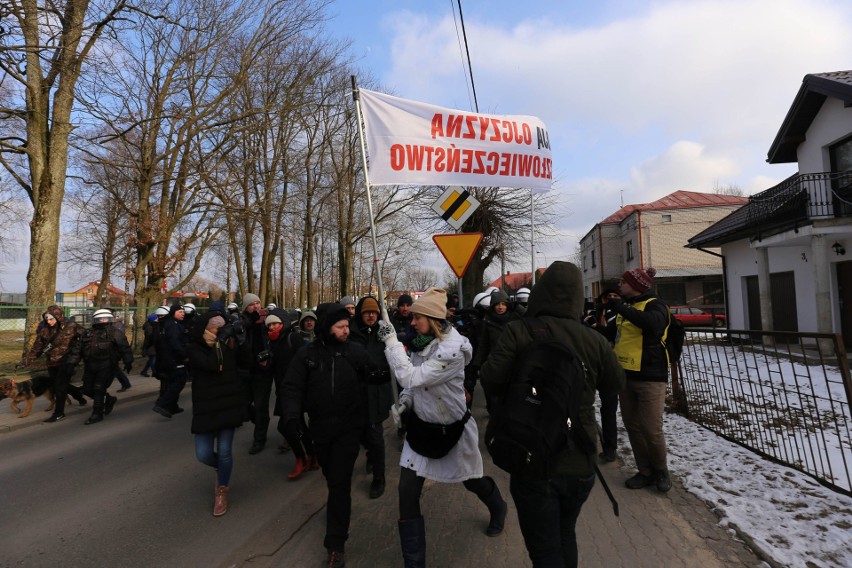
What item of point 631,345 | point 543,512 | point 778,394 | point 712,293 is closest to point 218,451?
point 543,512

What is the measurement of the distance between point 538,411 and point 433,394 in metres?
1.00

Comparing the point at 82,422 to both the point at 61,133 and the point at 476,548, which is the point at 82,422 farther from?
the point at 61,133

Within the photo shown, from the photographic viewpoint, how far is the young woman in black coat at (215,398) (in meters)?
3.93

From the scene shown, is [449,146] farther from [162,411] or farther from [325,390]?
[162,411]

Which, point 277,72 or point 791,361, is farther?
point 277,72

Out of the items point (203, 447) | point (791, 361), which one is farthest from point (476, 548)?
point (791, 361)

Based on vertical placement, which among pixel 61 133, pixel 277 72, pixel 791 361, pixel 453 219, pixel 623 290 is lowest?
pixel 791 361

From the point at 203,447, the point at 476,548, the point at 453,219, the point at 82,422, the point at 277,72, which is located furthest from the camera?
the point at 277,72

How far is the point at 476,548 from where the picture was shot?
131 inches

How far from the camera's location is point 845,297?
13430mm

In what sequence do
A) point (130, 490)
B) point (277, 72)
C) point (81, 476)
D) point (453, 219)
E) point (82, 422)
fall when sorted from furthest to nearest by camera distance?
point (277, 72) → point (82, 422) → point (453, 219) → point (81, 476) → point (130, 490)

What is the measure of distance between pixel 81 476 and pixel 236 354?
2725 millimetres

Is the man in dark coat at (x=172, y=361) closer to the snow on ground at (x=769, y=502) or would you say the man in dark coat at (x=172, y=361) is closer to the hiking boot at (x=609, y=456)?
the hiking boot at (x=609, y=456)

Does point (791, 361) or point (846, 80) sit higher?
point (846, 80)
